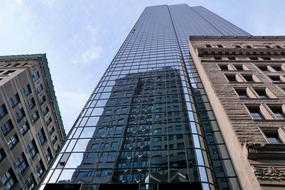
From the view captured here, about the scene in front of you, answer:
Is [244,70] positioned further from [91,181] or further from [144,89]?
[91,181]

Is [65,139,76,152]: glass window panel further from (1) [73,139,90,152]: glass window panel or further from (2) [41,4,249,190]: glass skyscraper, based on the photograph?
(1) [73,139,90,152]: glass window panel

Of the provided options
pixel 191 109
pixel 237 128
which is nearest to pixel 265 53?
pixel 191 109

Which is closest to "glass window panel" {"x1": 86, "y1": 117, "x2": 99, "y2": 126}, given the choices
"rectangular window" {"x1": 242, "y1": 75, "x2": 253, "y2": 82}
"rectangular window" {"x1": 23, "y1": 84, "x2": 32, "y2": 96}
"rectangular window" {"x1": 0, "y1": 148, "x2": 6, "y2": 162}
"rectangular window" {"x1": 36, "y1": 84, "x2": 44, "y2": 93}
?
"rectangular window" {"x1": 0, "y1": 148, "x2": 6, "y2": 162}

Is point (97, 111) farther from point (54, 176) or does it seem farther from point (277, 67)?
point (277, 67)

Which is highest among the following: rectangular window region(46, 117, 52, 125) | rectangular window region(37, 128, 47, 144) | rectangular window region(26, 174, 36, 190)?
rectangular window region(46, 117, 52, 125)

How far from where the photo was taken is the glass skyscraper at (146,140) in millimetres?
21781

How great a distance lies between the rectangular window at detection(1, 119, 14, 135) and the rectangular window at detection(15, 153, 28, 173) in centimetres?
456

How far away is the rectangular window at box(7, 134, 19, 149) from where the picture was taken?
4245 centimetres

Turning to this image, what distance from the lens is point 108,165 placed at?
2358cm

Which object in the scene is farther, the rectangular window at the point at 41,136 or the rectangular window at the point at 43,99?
the rectangular window at the point at 43,99

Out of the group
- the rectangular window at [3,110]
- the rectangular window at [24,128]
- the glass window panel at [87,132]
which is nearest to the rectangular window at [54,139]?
the rectangular window at [24,128]

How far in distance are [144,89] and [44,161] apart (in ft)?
85.0

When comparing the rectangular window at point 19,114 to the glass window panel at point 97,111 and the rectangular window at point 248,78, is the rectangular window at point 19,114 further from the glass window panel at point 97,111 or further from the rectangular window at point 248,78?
the rectangular window at point 248,78

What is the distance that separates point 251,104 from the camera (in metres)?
26.7
